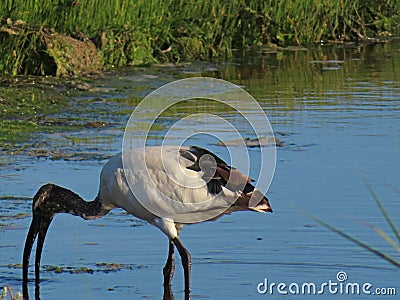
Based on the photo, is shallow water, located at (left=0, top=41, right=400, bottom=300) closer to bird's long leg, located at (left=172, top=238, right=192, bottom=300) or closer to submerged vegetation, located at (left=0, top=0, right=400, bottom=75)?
bird's long leg, located at (left=172, top=238, right=192, bottom=300)

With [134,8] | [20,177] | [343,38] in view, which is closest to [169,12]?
[134,8]

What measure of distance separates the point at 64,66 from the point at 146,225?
5.88 meters

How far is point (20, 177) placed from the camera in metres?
8.17

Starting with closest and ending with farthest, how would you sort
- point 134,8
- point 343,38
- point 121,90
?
point 121,90 → point 134,8 → point 343,38

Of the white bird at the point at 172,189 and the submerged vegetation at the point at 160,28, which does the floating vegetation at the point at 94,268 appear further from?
the submerged vegetation at the point at 160,28

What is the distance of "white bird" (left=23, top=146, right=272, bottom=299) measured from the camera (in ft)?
19.9

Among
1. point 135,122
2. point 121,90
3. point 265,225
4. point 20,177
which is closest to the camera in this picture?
point 265,225

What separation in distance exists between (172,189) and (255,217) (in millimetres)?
1270

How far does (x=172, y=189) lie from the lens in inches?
242

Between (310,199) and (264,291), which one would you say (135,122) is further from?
(264,291)

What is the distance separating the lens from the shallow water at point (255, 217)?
6.05 m

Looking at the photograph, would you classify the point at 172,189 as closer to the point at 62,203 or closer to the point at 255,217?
the point at 62,203

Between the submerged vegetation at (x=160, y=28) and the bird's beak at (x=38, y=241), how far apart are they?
6282mm

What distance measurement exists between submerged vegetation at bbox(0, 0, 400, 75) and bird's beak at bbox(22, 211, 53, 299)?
6.28 meters
